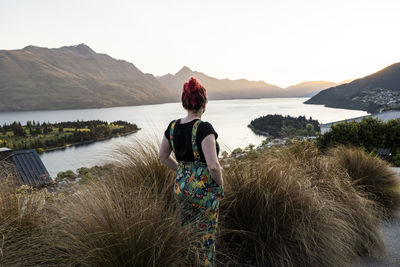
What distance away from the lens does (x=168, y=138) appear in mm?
2143

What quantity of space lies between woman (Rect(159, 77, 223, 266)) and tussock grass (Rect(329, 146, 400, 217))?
2830 mm

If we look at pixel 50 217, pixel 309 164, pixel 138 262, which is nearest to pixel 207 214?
pixel 138 262

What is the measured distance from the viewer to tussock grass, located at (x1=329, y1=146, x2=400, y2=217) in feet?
12.7

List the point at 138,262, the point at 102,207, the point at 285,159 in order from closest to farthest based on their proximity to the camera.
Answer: the point at 138,262
the point at 102,207
the point at 285,159

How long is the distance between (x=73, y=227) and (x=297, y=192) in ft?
7.09

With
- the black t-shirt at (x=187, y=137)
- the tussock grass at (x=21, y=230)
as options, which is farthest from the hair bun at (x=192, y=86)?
the tussock grass at (x=21, y=230)

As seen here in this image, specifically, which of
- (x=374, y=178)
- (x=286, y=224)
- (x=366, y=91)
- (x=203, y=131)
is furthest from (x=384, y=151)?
(x=366, y=91)

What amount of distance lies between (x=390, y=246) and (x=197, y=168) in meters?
2.78

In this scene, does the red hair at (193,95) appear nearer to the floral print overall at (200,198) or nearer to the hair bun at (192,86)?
the hair bun at (192,86)

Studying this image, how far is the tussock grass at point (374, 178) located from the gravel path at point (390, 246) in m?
0.21

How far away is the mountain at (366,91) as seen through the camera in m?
110

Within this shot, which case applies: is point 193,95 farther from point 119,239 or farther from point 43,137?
point 43,137

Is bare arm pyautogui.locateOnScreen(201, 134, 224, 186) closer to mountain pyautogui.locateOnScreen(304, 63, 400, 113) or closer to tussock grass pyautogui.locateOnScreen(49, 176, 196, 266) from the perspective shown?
tussock grass pyautogui.locateOnScreen(49, 176, 196, 266)

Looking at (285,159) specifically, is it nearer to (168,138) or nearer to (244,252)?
(244,252)
